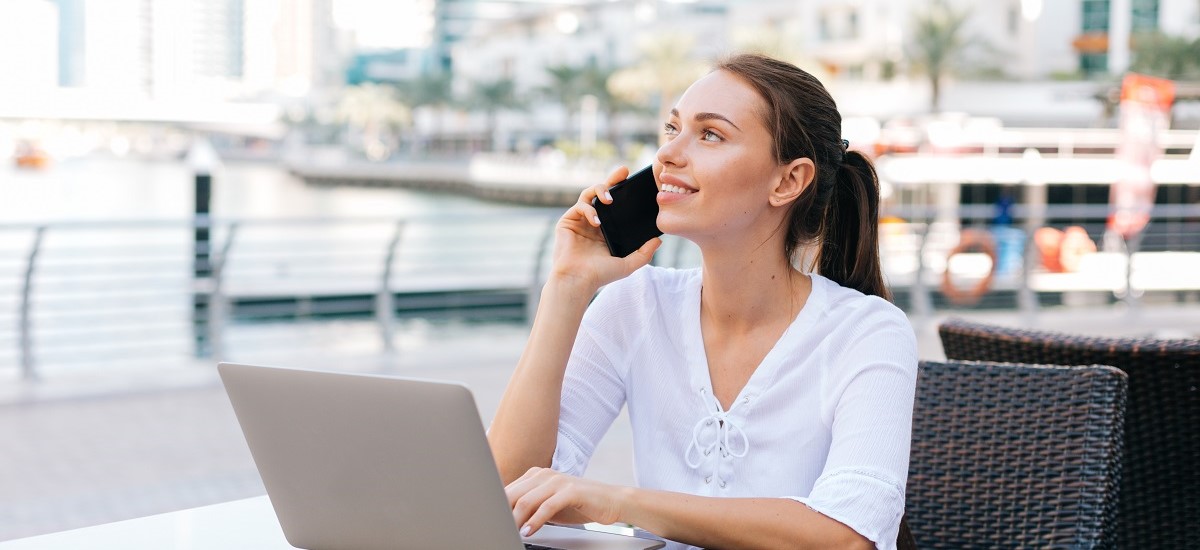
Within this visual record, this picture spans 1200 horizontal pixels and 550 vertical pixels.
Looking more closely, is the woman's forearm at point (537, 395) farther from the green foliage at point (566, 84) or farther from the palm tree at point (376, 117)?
the palm tree at point (376, 117)

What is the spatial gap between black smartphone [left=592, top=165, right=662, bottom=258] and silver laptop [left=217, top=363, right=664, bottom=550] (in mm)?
613

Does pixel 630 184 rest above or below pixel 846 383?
above

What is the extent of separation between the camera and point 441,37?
10269cm

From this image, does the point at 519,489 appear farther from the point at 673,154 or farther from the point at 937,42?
the point at 937,42

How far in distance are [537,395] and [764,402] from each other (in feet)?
0.95

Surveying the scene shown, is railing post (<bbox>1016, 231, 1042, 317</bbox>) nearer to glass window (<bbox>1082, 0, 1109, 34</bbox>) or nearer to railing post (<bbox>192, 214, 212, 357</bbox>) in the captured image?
railing post (<bbox>192, 214, 212, 357</bbox>)

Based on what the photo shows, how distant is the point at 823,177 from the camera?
61.8 inches

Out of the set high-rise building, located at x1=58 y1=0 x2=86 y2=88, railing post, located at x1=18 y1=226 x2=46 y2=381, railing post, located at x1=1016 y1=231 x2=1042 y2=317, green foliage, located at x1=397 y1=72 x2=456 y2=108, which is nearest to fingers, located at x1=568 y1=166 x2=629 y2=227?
railing post, located at x1=18 y1=226 x2=46 y2=381

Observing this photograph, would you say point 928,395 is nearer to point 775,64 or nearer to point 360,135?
point 775,64

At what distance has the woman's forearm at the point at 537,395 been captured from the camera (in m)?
1.56

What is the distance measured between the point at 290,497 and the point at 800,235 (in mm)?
744

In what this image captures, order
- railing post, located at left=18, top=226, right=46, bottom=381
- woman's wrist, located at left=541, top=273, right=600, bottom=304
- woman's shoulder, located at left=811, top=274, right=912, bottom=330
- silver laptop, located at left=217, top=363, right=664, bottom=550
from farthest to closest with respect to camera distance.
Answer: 1. railing post, located at left=18, top=226, right=46, bottom=381
2. woman's wrist, located at left=541, top=273, right=600, bottom=304
3. woman's shoulder, located at left=811, top=274, right=912, bottom=330
4. silver laptop, located at left=217, top=363, right=664, bottom=550

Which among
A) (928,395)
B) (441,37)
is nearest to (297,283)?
(928,395)

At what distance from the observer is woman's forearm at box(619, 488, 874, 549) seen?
1.28m
